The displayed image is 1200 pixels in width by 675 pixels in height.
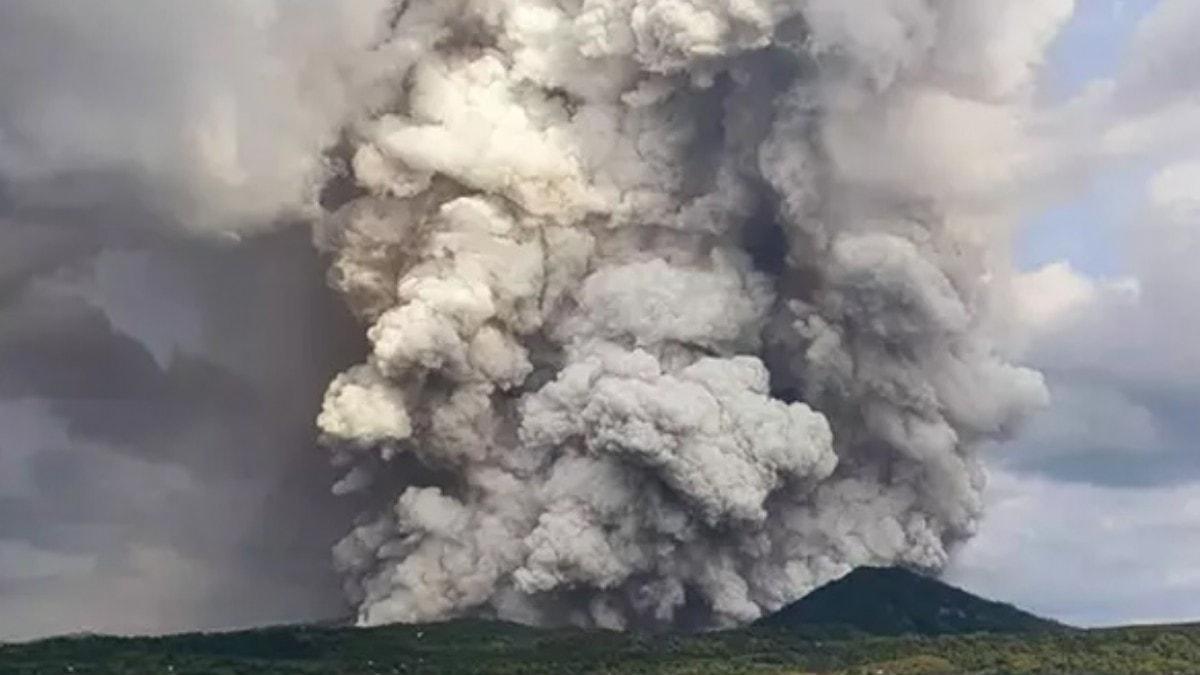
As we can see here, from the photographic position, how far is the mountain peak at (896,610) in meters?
90.5

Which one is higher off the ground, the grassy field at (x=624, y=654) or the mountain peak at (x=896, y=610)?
the mountain peak at (x=896, y=610)

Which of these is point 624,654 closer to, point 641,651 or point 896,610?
point 641,651

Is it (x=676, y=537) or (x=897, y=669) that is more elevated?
(x=676, y=537)

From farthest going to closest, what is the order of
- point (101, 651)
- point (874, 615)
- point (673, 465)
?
point (874, 615), point (101, 651), point (673, 465)

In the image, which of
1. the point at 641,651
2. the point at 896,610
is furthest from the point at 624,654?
the point at 896,610

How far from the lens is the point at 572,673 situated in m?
80.7

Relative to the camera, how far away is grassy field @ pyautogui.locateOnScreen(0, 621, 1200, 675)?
80000 mm

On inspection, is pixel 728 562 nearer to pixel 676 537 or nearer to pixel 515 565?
pixel 676 537

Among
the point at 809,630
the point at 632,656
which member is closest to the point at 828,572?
the point at 632,656

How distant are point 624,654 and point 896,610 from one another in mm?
29721

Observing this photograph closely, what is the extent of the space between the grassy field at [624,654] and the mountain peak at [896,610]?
6.97 feet

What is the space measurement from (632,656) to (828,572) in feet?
34.0

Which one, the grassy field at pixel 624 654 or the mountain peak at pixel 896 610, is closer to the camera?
the grassy field at pixel 624 654

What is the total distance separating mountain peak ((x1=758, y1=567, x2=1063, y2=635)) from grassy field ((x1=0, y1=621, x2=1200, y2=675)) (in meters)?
2.12
